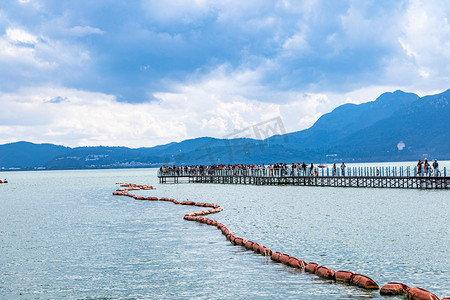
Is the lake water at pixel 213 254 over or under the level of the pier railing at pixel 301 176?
under

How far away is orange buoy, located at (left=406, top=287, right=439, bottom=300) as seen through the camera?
→ 13523mm

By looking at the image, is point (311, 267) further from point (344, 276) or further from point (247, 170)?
point (247, 170)

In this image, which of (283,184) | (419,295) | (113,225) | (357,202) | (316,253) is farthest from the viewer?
(283,184)

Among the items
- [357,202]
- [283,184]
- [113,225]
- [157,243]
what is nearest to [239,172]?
[283,184]

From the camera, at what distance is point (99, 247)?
978 inches

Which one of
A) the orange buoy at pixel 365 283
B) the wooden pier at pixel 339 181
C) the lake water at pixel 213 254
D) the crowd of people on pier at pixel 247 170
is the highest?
the crowd of people on pier at pixel 247 170

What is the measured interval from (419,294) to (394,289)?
1.07 meters

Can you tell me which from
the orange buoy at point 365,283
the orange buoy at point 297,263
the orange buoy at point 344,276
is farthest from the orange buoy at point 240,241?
the orange buoy at point 365,283

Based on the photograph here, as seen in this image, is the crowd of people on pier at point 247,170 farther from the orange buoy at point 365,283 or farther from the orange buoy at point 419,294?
the orange buoy at point 419,294

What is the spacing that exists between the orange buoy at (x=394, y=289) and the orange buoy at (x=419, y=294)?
248mm

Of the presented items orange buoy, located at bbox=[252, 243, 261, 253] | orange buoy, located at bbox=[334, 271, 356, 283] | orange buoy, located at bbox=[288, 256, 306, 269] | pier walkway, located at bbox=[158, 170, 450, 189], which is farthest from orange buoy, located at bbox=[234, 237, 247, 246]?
pier walkway, located at bbox=[158, 170, 450, 189]

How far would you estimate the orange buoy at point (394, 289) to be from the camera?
48.4 ft

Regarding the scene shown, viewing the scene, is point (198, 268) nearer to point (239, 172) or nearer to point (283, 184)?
point (283, 184)

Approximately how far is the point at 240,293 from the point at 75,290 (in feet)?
19.4
